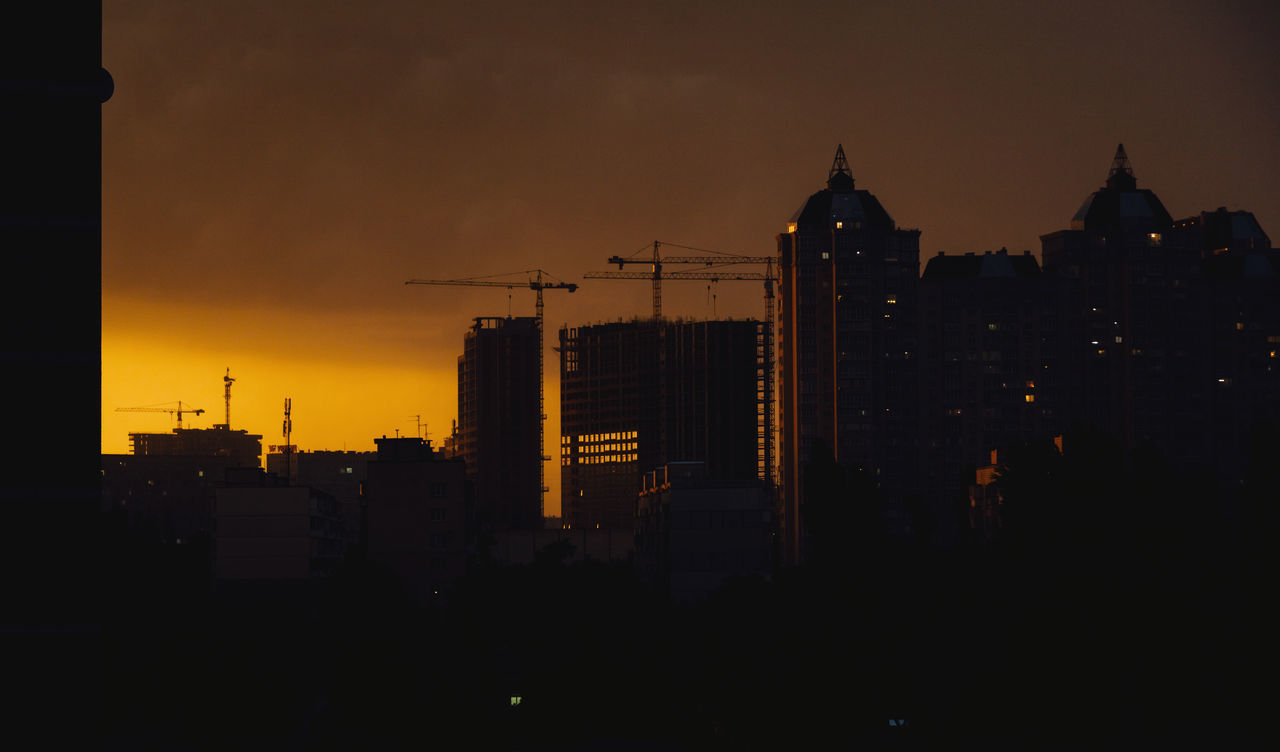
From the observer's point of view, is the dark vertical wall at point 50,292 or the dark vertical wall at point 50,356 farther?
the dark vertical wall at point 50,292

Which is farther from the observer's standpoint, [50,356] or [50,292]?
[50,292]

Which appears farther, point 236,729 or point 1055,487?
point 236,729

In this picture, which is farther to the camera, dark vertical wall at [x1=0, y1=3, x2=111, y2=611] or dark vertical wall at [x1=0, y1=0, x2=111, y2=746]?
dark vertical wall at [x1=0, y1=3, x2=111, y2=611]

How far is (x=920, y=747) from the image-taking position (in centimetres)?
9394

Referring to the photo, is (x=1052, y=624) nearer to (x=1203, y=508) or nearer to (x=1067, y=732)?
(x=1067, y=732)

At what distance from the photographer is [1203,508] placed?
299 feet

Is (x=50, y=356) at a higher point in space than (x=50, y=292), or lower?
lower

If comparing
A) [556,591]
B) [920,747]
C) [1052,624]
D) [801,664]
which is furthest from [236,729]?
[556,591]

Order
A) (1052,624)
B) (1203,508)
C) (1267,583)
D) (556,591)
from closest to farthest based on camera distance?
(1267,583) < (1052,624) < (1203,508) < (556,591)

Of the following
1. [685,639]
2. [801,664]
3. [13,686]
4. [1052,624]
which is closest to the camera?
[13,686]

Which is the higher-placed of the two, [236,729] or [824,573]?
[824,573]

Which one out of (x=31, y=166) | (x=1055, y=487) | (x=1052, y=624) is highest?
(x=31, y=166)

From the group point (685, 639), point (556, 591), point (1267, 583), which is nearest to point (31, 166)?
point (1267, 583)

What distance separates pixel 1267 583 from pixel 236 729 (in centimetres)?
5750
